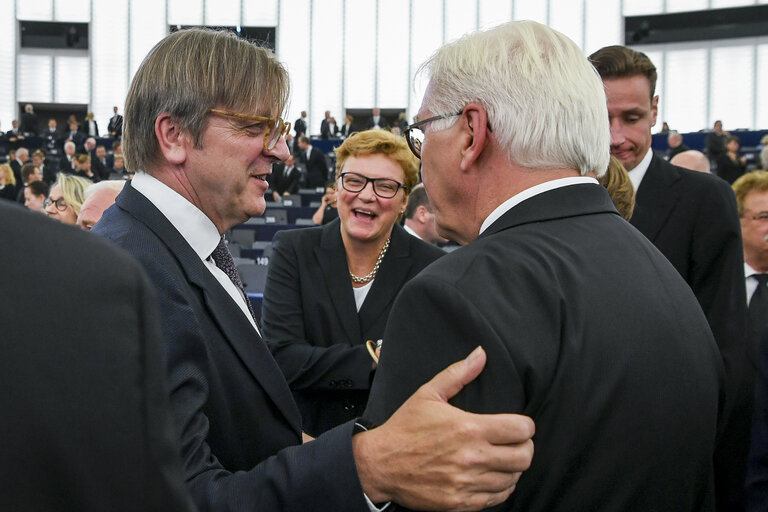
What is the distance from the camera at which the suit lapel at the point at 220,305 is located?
1403 millimetres

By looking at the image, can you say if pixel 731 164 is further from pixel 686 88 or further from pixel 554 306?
pixel 554 306

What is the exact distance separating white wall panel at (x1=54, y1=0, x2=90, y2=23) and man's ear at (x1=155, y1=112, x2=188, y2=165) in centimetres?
2745

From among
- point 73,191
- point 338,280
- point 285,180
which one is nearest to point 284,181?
point 285,180

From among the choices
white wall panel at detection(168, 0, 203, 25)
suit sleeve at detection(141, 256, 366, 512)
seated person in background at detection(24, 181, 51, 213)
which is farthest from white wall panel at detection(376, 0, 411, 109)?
suit sleeve at detection(141, 256, 366, 512)

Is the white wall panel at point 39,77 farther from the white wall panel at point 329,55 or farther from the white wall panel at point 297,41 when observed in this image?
the white wall panel at point 329,55

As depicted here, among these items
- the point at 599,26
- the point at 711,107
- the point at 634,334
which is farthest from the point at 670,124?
the point at 634,334

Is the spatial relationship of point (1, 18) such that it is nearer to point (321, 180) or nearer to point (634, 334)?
point (321, 180)

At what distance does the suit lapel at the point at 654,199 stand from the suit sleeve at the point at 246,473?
1.30 m

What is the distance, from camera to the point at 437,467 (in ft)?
3.57

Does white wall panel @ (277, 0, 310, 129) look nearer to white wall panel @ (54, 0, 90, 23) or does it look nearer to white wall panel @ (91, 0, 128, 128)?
white wall panel @ (91, 0, 128, 128)

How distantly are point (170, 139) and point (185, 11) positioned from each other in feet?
87.1

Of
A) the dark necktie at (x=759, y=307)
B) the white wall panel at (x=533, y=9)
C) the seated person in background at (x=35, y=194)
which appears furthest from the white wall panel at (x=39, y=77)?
the dark necktie at (x=759, y=307)

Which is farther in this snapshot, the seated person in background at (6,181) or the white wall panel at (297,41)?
the white wall panel at (297,41)

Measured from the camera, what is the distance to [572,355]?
1027mm
